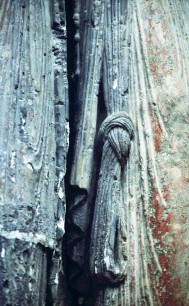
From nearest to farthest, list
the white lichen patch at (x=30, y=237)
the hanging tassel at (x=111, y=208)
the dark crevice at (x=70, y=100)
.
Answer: the white lichen patch at (x=30, y=237)
the hanging tassel at (x=111, y=208)
the dark crevice at (x=70, y=100)

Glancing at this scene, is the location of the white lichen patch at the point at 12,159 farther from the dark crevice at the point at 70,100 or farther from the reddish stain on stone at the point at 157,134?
the reddish stain on stone at the point at 157,134

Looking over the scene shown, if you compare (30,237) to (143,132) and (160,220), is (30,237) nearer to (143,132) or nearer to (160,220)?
(160,220)

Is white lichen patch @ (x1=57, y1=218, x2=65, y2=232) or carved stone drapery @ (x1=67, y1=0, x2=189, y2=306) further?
carved stone drapery @ (x1=67, y1=0, x2=189, y2=306)

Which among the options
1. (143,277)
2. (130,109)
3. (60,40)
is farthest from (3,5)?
(143,277)

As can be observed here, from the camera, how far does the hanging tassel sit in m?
3.33

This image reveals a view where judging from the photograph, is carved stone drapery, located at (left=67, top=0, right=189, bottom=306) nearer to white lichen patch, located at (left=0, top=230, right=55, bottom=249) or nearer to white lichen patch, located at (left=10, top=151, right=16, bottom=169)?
white lichen patch, located at (left=0, top=230, right=55, bottom=249)

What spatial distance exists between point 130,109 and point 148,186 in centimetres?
30

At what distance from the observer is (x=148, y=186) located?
136 inches

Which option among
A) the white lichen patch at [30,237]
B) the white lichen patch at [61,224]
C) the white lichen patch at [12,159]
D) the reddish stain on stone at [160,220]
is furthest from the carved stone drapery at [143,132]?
the white lichen patch at [12,159]

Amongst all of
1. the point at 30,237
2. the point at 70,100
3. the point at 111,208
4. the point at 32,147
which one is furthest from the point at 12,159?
the point at 70,100

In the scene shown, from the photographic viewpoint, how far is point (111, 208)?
3.38 meters

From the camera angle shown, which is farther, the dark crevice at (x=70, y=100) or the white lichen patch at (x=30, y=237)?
the dark crevice at (x=70, y=100)

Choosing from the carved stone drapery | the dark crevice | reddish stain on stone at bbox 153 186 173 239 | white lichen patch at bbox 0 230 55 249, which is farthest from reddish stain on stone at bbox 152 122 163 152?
white lichen patch at bbox 0 230 55 249

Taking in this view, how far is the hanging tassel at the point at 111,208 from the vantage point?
3.33m
